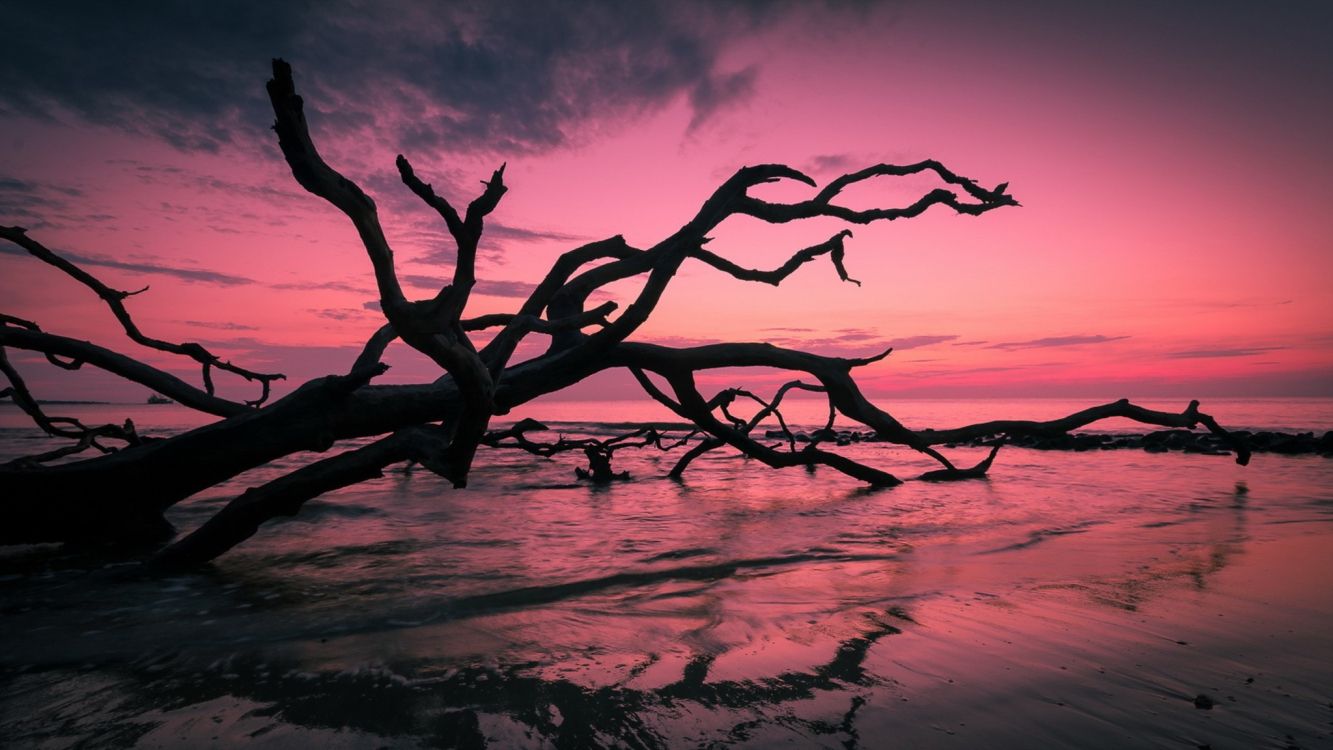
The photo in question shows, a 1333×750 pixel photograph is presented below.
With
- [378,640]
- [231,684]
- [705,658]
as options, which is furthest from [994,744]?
[231,684]

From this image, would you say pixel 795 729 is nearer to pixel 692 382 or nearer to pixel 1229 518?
pixel 692 382

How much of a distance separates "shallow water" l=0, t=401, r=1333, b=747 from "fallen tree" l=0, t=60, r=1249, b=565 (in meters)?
0.65

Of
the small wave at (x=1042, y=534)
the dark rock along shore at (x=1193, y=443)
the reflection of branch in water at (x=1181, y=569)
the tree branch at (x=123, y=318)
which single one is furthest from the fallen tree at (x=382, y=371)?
the dark rock along shore at (x=1193, y=443)

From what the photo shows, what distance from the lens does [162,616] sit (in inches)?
151

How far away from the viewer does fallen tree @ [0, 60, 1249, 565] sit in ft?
10.2

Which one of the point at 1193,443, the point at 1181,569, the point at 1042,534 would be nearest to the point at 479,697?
the point at 1181,569

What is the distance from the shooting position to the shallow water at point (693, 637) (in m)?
2.39

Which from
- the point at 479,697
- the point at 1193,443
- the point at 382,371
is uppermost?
the point at 382,371

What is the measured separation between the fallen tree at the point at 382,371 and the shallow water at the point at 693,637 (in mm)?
652

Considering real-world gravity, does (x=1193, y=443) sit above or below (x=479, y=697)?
above

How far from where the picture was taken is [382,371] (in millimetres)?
4352

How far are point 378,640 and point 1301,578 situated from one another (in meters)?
6.16

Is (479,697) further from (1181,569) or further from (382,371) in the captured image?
(1181,569)

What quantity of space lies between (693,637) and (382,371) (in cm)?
271
